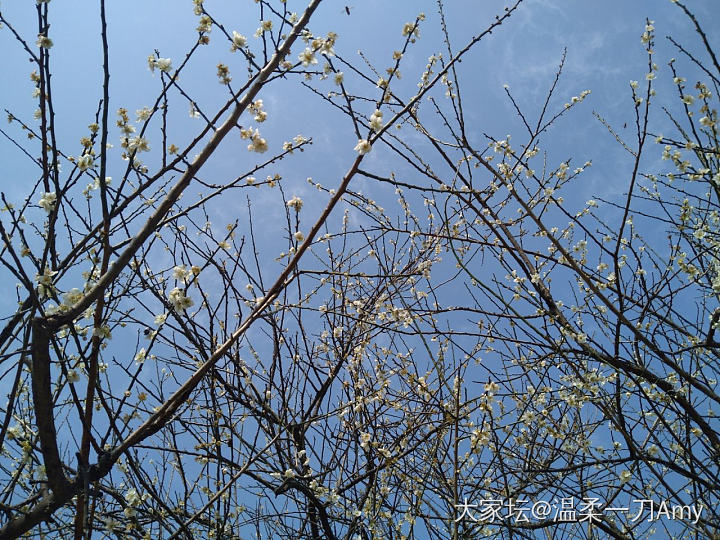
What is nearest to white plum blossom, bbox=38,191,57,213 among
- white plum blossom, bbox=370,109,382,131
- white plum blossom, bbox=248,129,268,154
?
white plum blossom, bbox=248,129,268,154

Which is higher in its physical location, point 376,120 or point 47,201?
point 376,120

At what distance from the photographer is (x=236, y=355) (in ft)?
12.1

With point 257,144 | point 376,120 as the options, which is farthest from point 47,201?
point 376,120

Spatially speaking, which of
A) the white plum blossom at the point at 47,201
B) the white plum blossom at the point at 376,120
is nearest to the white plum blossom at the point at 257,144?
the white plum blossom at the point at 376,120

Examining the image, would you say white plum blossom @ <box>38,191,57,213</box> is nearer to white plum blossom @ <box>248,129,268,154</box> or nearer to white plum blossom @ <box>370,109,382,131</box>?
white plum blossom @ <box>248,129,268,154</box>

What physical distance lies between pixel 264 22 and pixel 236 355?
2.37 metres

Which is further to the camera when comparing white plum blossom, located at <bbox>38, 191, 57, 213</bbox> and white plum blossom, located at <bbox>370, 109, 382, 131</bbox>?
white plum blossom, located at <bbox>370, 109, 382, 131</bbox>

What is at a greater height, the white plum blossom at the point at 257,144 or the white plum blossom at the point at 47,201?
the white plum blossom at the point at 257,144

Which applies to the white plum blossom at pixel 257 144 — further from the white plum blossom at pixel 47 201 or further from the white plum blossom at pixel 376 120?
the white plum blossom at pixel 47 201

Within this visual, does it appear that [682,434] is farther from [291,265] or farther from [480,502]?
[291,265]

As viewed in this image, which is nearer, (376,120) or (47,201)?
(47,201)

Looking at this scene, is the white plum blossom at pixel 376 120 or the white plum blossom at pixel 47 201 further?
the white plum blossom at pixel 376 120

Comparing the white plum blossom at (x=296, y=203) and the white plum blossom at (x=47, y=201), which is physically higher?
the white plum blossom at (x=296, y=203)

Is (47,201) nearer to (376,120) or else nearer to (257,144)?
(257,144)
